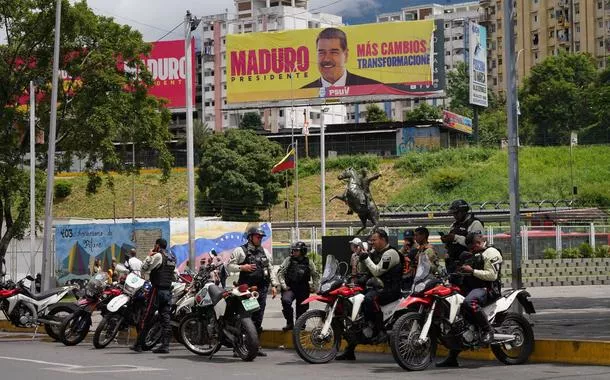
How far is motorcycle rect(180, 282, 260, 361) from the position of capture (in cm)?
1542

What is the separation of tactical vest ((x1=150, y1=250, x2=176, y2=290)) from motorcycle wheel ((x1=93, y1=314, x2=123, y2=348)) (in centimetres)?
137

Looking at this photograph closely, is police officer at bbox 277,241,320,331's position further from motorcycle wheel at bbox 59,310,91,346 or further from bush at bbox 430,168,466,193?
bush at bbox 430,168,466,193

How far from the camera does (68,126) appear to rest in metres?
39.0

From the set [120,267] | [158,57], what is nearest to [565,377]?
[120,267]

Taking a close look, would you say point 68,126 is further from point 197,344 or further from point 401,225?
point 197,344

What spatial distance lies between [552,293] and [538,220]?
794 inches

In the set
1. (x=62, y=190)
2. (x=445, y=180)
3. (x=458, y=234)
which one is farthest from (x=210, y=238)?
(x=62, y=190)

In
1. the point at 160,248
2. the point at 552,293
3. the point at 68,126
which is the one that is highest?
the point at 68,126

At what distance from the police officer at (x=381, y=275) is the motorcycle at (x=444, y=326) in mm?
668

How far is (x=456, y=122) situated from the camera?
86.4 metres

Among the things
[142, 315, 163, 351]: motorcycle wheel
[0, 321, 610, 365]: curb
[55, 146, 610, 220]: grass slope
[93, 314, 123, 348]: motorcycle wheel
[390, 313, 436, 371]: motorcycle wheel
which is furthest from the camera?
[55, 146, 610, 220]: grass slope

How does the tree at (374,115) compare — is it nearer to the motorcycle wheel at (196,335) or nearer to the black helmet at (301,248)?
the black helmet at (301,248)

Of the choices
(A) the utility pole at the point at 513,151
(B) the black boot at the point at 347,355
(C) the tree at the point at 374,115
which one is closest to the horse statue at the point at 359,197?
(A) the utility pole at the point at 513,151

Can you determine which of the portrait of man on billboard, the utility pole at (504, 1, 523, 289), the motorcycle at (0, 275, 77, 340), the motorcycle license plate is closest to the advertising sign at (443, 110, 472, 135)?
the portrait of man on billboard
